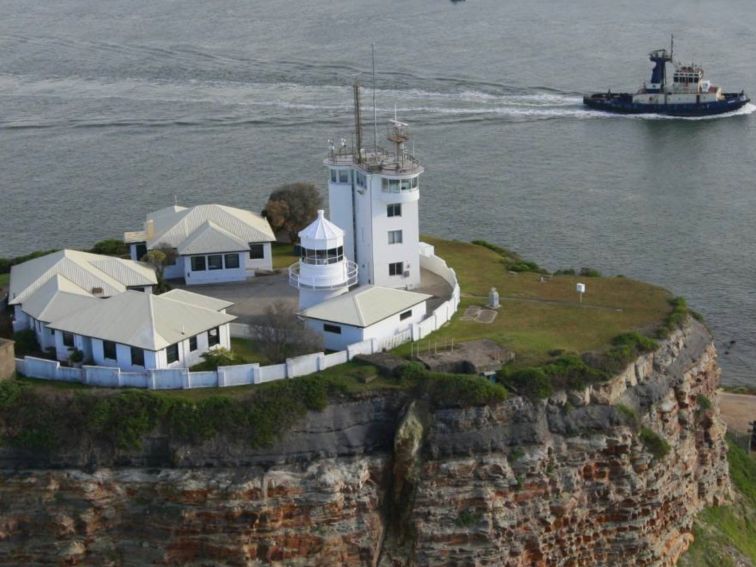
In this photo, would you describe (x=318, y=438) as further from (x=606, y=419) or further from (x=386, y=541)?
(x=606, y=419)

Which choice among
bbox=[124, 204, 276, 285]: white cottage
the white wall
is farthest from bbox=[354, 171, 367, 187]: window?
the white wall

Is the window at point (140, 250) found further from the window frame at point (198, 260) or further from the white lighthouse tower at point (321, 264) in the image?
the white lighthouse tower at point (321, 264)

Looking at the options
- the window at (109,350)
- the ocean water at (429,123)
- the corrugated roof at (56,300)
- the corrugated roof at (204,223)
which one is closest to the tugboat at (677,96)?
the ocean water at (429,123)

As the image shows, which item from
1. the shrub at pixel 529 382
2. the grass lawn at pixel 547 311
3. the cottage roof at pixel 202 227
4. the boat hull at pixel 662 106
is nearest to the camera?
the shrub at pixel 529 382

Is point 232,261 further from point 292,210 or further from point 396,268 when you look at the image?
point 292,210

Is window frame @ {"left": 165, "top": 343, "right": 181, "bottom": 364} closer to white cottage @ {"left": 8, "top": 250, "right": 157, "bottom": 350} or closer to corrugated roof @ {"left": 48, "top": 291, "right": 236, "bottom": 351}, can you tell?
corrugated roof @ {"left": 48, "top": 291, "right": 236, "bottom": 351}

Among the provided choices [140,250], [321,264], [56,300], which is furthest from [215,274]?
[56,300]
